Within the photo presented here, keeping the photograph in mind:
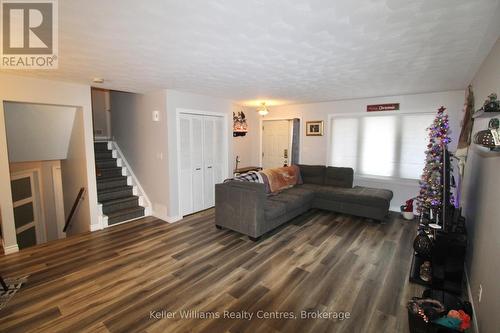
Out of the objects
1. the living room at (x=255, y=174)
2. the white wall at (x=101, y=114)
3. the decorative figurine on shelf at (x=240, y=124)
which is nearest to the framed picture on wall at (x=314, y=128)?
the living room at (x=255, y=174)

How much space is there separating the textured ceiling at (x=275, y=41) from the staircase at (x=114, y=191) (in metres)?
2.22

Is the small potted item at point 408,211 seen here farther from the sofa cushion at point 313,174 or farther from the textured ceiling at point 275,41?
the textured ceiling at point 275,41

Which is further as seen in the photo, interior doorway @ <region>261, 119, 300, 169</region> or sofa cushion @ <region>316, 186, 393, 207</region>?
interior doorway @ <region>261, 119, 300, 169</region>

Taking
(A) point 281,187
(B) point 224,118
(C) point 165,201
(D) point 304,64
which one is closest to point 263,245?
(A) point 281,187

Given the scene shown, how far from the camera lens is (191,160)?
473cm

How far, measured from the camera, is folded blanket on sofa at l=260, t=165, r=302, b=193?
468 centimetres

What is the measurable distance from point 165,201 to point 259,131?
3.58 meters

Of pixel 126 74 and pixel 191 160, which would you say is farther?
pixel 191 160

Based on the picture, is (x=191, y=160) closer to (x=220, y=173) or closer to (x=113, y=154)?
(x=220, y=173)

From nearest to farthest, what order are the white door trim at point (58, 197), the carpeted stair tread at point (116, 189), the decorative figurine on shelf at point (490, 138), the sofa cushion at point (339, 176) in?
the decorative figurine on shelf at point (490, 138) → the carpeted stair tread at point (116, 189) → the sofa cushion at point (339, 176) → the white door trim at point (58, 197)

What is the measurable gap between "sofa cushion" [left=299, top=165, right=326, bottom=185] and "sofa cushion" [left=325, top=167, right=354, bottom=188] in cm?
12

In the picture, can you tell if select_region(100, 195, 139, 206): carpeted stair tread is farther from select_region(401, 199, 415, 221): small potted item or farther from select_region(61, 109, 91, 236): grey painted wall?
select_region(401, 199, 415, 221): small potted item

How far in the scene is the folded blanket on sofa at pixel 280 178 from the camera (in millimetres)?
4684

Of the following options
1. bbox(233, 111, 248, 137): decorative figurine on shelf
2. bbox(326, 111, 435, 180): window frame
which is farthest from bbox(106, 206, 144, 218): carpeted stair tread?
bbox(326, 111, 435, 180): window frame
